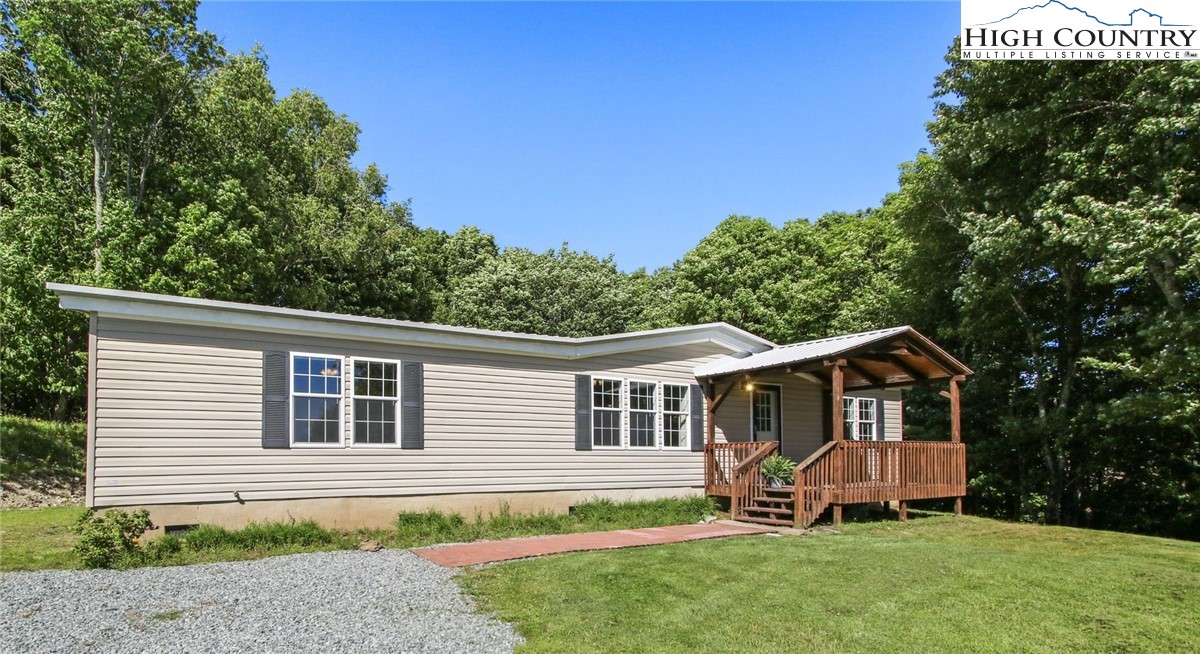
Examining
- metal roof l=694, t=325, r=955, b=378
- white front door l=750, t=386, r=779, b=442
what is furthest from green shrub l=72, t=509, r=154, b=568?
white front door l=750, t=386, r=779, b=442

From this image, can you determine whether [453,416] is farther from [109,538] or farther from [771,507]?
[771,507]

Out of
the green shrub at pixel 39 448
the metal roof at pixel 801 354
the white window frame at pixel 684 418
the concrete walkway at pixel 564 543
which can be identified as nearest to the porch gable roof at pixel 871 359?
the metal roof at pixel 801 354

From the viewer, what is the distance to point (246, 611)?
6047 mm

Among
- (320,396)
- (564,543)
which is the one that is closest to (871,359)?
(564,543)

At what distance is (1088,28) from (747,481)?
32.9 feet

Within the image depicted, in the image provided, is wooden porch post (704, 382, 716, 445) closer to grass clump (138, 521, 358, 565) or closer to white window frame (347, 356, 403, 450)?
white window frame (347, 356, 403, 450)

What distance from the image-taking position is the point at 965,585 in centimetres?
738

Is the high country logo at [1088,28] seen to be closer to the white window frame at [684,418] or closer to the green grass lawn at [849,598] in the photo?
the green grass lawn at [849,598]

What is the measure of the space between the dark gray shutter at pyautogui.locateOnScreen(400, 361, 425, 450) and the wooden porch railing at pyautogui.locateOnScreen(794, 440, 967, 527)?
223 inches

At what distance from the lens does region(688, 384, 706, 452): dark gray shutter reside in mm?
13695

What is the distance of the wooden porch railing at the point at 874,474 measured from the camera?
456 inches

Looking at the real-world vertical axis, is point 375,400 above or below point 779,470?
above

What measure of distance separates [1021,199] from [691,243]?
1715 cm

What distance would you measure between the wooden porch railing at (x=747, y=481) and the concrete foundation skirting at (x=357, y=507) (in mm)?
1678
